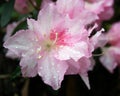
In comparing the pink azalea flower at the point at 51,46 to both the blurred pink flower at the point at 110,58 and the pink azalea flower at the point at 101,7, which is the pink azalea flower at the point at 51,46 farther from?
the blurred pink flower at the point at 110,58

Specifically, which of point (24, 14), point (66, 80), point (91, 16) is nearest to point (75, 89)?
point (66, 80)

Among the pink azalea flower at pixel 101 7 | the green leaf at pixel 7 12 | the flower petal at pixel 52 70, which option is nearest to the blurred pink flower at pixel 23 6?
the green leaf at pixel 7 12

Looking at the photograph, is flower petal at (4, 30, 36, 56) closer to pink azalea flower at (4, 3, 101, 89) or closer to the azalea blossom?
pink azalea flower at (4, 3, 101, 89)

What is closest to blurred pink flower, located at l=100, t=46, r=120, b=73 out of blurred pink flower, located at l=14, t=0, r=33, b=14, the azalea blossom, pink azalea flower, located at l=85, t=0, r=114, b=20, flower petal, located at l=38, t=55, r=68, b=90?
the azalea blossom

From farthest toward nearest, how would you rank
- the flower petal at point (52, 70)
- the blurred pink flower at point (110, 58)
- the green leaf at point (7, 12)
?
the blurred pink flower at point (110, 58) < the green leaf at point (7, 12) < the flower petal at point (52, 70)

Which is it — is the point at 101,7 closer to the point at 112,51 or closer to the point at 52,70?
the point at 112,51

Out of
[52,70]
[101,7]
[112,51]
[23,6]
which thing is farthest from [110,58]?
[52,70]

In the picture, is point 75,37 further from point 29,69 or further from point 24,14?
point 24,14
